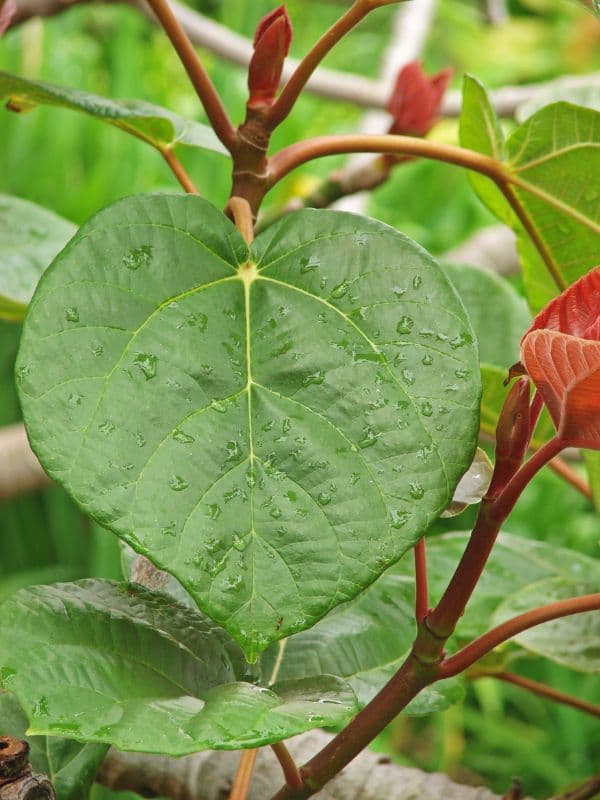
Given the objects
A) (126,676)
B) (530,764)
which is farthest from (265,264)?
(530,764)

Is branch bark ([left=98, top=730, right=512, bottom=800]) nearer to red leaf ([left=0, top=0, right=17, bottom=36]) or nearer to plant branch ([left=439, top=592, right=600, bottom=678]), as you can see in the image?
plant branch ([left=439, top=592, right=600, bottom=678])

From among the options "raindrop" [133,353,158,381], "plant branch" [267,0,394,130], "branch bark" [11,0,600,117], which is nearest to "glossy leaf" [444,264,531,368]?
"plant branch" [267,0,394,130]

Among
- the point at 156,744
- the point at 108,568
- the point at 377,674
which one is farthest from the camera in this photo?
the point at 108,568

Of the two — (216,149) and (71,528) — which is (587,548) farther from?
(216,149)

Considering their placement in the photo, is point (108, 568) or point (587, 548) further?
point (587, 548)

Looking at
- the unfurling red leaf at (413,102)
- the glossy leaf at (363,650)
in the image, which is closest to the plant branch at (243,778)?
the glossy leaf at (363,650)

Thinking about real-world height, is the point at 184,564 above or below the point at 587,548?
above

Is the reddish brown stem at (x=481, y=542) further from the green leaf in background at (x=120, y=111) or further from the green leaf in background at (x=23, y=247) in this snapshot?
the green leaf in background at (x=23, y=247)

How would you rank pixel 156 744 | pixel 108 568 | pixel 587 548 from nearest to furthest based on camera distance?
1. pixel 156 744
2. pixel 108 568
3. pixel 587 548
